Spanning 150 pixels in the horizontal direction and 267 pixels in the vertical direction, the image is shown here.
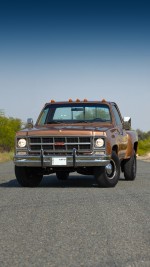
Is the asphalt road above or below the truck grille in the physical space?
below

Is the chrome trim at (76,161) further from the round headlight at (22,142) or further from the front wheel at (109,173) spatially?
the round headlight at (22,142)

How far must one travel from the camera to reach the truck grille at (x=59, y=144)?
12578mm

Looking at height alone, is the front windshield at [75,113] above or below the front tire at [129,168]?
above

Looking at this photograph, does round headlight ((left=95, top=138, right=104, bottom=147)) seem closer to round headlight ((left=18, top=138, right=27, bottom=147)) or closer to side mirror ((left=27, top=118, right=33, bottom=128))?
round headlight ((left=18, top=138, right=27, bottom=147))

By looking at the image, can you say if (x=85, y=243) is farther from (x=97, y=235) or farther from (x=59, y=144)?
(x=59, y=144)

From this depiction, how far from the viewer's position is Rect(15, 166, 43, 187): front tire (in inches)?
515

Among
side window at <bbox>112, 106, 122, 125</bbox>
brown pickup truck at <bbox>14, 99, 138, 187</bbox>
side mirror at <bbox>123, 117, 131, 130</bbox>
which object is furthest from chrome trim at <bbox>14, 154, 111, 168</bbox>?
side window at <bbox>112, 106, 122, 125</bbox>

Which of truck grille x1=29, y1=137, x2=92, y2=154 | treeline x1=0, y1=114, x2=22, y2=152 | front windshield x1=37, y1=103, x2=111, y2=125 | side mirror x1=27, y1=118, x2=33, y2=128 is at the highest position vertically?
front windshield x1=37, y1=103, x2=111, y2=125

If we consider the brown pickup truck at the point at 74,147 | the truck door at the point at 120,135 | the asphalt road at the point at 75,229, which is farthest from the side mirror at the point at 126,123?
the asphalt road at the point at 75,229

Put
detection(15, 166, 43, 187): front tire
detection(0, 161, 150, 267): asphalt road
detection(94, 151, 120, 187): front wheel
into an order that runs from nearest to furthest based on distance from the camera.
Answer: detection(0, 161, 150, 267): asphalt road
detection(94, 151, 120, 187): front wheel
detection(15, 166, 43, 187): front tire

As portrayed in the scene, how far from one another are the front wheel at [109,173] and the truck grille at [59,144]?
→ 1.70ft

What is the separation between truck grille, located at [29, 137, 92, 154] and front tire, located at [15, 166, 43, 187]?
57 cm

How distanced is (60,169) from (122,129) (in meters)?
2.18

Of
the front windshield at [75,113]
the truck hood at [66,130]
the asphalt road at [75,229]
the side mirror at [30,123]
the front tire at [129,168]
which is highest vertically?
the front windshield at [75,113]
